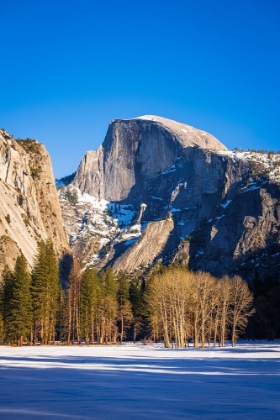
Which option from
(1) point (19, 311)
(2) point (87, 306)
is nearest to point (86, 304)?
(2) point (87, 306)

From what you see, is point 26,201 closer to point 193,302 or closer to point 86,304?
point 86,304

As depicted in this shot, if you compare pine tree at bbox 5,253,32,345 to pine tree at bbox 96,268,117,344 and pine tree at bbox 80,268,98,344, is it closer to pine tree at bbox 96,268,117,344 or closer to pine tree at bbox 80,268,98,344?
pine tree at bbox 80,268,98,344

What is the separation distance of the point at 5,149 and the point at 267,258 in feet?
369

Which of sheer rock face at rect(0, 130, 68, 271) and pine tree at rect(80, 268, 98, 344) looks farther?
sheer rock face at rect(0, 130, 68, 271)

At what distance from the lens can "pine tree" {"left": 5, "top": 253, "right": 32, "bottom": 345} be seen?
2322 inches

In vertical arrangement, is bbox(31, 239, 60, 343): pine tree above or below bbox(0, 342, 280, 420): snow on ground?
above

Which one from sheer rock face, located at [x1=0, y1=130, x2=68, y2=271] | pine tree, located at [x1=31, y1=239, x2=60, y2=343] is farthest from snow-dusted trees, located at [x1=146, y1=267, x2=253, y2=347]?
sheer rock face, located at [x1=0, y1=130, x2=68, y2=271]

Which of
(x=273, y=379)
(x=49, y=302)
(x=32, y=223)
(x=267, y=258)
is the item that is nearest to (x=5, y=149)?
(x=32, y=223)

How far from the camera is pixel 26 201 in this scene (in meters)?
131

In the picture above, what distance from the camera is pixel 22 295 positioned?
197 ft

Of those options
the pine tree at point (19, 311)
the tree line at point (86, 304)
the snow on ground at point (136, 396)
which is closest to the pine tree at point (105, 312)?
the tree line at point (86, 304)

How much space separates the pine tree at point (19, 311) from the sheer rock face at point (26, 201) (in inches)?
1438

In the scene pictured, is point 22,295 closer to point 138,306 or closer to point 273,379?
point 138,306

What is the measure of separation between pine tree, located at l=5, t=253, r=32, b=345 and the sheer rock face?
36532 millimetres
